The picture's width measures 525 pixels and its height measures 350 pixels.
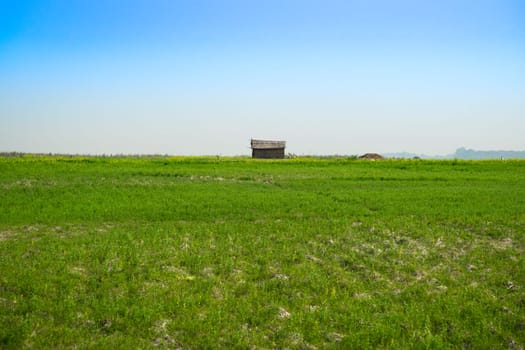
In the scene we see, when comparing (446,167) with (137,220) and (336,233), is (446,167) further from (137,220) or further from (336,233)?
(137,220)

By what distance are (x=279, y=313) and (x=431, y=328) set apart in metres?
3.78

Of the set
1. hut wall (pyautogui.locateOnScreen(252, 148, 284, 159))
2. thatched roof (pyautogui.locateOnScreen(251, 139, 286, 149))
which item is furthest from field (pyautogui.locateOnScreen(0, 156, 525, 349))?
thatched roof (pyautogui.locateOnScreen(251, 139, 286, 149))

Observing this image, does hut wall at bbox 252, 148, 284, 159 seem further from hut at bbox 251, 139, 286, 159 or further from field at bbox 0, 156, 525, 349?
field at bbox 0, 156, 525, 349

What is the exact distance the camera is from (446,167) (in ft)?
194

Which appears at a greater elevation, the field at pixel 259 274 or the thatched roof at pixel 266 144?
the thatched roof at pixel 266 144

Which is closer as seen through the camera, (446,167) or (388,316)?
(388,316)

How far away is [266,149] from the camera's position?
302ft

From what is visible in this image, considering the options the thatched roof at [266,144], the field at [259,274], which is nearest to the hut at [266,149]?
the thatched roof at [266,144]

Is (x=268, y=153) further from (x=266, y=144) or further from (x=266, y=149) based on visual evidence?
(x=266, y=144)

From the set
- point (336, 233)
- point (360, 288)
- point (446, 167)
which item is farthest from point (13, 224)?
point (446, 167)

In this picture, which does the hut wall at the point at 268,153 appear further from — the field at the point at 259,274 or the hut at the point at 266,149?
the field at the point at 259,274

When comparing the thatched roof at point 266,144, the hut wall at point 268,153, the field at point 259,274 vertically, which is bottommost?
the field at point 259,274

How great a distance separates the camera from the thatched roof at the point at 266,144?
302 ft

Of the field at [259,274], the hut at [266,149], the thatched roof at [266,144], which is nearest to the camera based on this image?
the field at [259,274]
